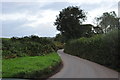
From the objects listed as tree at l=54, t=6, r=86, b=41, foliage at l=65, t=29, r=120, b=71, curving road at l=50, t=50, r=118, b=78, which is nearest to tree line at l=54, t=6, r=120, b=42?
tree at l=54, t=6, r=86, b=41

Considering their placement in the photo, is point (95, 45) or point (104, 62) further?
point (95, 45)

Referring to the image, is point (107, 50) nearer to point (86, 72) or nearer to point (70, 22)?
point (86, 72)

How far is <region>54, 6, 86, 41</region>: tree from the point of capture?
50.7 metres

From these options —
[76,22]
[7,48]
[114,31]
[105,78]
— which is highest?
[76,22]

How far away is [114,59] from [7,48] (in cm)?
919

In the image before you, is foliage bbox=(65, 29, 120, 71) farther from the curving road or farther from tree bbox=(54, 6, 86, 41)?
tree bbox=(54, 6, 86, 41)

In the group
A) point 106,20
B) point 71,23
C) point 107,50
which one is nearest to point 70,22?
point 71,23

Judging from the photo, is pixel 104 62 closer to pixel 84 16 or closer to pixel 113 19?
pixel 84 16

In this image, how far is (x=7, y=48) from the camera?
63.2 ft

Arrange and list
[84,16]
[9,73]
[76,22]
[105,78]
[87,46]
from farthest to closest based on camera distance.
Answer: [84,16], [76,22], [87,46], [105,78], [9,73]

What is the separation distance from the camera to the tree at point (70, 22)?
50.7 m

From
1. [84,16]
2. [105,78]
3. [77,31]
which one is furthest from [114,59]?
[84,16]

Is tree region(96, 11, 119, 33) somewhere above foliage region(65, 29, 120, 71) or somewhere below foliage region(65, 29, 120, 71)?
above

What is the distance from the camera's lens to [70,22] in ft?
166
